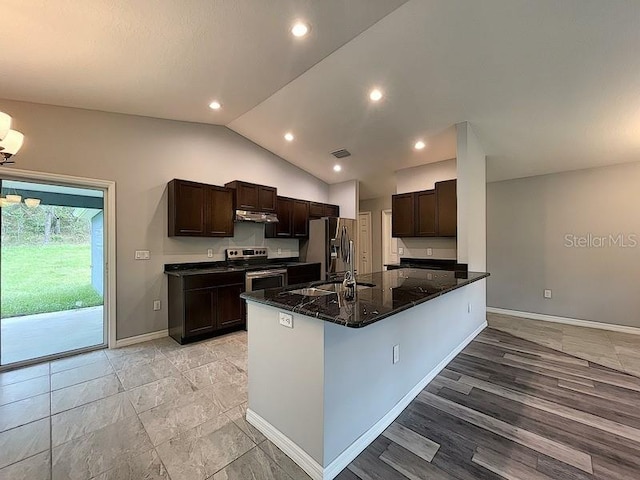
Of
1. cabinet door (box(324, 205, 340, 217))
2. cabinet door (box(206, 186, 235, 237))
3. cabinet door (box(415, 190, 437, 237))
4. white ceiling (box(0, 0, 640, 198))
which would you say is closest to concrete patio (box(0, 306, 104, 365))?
cabinet door (box(206, 186, 235, 237))

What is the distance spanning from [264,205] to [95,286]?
257cm


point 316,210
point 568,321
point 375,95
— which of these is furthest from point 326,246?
point 568,321

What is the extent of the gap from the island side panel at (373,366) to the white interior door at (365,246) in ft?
12.7

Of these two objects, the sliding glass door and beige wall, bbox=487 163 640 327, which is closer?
the sliding glass door

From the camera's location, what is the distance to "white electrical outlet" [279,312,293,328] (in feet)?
5.59

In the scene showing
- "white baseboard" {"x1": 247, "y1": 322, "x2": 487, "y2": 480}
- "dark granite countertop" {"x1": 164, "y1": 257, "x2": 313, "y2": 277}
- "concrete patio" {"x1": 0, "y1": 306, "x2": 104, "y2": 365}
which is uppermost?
"dark granite countertop" {"x1": 164, "y1": 257, "x2": 313, "y2": 277}

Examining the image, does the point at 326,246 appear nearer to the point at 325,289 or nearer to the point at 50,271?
the point at 325,289

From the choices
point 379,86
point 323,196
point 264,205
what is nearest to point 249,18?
point 379,86

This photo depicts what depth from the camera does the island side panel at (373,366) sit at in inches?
62.5

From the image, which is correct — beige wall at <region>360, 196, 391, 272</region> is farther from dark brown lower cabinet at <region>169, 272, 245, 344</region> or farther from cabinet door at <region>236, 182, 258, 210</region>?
dark brown lower cabinet at <region>169, 272, 245, 344</region>

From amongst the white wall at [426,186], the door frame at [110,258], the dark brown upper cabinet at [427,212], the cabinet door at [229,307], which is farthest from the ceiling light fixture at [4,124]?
the white wall at [426,186]

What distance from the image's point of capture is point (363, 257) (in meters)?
6.85

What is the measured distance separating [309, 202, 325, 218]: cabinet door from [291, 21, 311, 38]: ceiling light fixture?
11.4ft

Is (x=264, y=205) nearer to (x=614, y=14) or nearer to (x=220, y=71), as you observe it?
(x=220, y=71)
